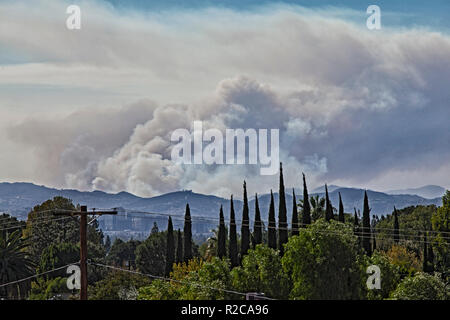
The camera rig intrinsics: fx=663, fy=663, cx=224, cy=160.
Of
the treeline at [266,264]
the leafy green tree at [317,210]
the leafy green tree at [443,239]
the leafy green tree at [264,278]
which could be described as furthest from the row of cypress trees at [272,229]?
the leafy green tree at [264,278]

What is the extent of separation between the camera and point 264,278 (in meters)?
57.5

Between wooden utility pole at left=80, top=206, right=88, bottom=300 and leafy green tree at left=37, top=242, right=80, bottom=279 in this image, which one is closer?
wooden utility pole at left=80, top=206, right=88, bottom=300

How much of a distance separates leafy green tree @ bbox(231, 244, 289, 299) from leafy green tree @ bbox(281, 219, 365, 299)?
420cm

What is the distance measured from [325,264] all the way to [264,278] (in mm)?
8086

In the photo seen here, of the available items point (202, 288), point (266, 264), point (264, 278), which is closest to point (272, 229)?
point (266, 264)

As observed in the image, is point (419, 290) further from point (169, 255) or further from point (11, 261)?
point (169, 255)

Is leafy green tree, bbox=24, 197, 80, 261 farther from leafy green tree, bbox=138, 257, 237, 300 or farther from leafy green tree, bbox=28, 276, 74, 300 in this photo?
leafy green tree, bbox=138, 257, 237, 300

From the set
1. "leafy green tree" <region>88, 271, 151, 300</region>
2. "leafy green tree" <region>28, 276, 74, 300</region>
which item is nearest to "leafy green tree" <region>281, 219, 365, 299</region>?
"leafy green tree" <region>88, 271, 151, 300</region>

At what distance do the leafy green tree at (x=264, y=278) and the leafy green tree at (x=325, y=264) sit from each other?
4199mm

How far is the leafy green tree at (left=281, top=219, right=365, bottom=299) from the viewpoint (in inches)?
2008

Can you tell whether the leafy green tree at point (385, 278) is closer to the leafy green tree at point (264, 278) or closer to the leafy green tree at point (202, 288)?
the leafy green tree at point (264, 278)
